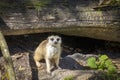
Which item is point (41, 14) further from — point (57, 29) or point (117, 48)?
point (117, 48)

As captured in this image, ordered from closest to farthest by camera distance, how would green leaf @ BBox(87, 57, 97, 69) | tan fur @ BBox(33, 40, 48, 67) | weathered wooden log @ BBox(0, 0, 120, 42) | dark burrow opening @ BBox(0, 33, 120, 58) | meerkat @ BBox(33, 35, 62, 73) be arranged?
weathered wooden log @ BBox(0, 0, 120, 42) < meerkat @ BBox(33, 35, 62, 73) < tan fur @ BBox(33, 40, 48, 67) < green leaf @ BBox(87, 57, 97, 69) < dark burrow opening @ BBox(0, 33, 120, 58)

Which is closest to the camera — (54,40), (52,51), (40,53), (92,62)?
(54,40)

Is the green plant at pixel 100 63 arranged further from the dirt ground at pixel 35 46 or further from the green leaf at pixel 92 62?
the dirt ground at pixel 35 46

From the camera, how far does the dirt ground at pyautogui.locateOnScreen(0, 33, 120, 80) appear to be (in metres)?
7.78

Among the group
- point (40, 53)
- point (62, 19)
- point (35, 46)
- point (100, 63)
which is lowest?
point (100, 63)

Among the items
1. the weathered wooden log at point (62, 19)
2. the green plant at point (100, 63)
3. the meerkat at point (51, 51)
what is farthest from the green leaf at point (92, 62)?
the meerkat at point (51, 51)

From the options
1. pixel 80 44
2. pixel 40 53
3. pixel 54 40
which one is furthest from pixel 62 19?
pixel 80 44

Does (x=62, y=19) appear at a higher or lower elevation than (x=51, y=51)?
higher

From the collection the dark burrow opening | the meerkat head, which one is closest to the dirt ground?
the dark burrow opening

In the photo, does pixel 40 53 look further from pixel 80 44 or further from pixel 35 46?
pixel 80 44

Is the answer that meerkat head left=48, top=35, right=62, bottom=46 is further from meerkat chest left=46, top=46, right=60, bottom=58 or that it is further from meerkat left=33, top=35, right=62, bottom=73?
meerkat chest left=46, top=46, right=60, bottom=58

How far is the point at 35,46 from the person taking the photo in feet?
30.4

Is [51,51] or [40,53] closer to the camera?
[51,51]

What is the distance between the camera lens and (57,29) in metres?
7.93
